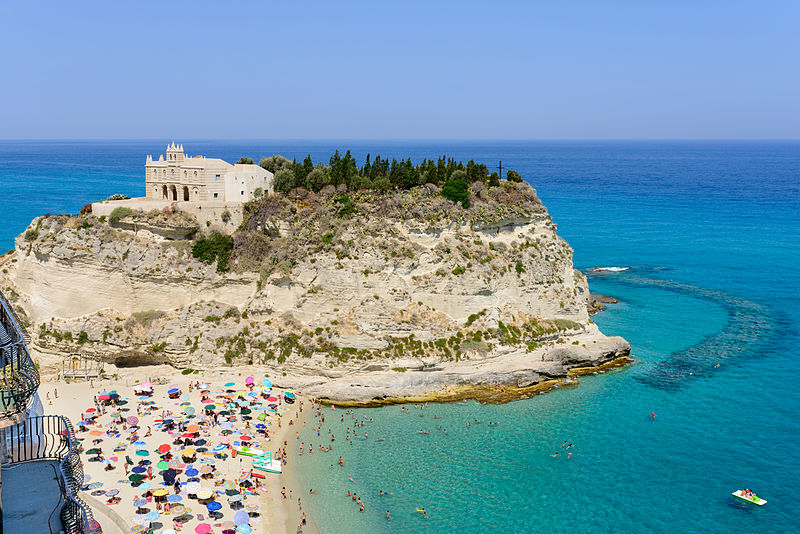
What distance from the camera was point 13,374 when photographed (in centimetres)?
1794

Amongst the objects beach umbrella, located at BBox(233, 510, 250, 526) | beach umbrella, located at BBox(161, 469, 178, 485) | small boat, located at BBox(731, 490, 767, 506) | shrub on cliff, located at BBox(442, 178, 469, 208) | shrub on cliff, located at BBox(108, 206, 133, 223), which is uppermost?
shrub on cliff, located at BBox(442, 178, 469, 208)

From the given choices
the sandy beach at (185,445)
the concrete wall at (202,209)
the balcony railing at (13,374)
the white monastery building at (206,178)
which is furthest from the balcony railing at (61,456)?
the white monastery building at (206,178)

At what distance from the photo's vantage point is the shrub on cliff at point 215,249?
50.8 meters

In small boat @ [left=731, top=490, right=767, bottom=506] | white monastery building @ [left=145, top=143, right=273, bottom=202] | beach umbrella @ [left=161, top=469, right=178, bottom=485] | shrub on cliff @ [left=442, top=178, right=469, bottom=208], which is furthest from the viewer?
white monastery building @ [left=145, top=143, right=273, bottom=202]

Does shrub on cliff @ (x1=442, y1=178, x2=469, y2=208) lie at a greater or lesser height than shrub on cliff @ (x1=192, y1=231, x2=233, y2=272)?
greater

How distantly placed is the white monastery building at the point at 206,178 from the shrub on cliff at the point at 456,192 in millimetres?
15531

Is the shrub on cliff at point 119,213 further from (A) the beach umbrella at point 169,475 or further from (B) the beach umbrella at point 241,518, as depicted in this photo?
(B) the beach umbrella at point 241,518

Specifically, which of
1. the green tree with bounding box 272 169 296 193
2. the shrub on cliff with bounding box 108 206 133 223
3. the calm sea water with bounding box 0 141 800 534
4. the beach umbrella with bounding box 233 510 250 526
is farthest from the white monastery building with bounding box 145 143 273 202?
the beach umbrella with bounding box 233 510 250 526

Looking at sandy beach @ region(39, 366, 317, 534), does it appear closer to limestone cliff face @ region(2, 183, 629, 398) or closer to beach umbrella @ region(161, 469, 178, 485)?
beach umbrella @ region(161, 469, 178, 485)

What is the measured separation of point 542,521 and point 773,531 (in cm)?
1119

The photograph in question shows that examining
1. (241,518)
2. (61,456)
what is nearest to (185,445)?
(241,518)

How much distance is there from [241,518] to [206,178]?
31150 millimetres

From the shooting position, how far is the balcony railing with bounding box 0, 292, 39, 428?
1736 cm

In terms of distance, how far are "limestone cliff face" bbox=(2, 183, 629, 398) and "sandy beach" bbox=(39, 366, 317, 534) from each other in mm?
2773
